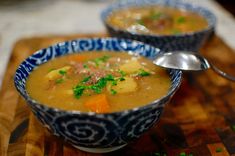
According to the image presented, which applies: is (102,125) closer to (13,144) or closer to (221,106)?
(13,144)

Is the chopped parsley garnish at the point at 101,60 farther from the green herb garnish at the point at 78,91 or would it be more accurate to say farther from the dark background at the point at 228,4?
the dark background at the point at 228,4

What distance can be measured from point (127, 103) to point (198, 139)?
36cm

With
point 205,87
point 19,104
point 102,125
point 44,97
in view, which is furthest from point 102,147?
point 205,87

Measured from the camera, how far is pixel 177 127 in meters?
1.49

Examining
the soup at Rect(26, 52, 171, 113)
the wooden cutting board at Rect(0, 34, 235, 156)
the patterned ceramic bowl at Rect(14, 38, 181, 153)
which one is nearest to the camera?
the patterned ceramic bowl at Rect(14, 38, 181, 153)

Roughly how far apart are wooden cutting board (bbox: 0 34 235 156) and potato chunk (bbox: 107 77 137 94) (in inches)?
8.4

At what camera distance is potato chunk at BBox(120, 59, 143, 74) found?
1456 mm

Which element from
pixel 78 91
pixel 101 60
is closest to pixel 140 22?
pixel 101 60

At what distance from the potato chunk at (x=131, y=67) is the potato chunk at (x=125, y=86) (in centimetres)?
11

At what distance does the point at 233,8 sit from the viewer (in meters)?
3.59

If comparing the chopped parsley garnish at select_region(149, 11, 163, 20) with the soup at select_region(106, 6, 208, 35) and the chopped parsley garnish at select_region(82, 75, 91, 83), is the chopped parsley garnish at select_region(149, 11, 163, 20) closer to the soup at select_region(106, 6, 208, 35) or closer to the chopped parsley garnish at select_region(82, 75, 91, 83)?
the soup at select_region(106, 6, 208, 35)

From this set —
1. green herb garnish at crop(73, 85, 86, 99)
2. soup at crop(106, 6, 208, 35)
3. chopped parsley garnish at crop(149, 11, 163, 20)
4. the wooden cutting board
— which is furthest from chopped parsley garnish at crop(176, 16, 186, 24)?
green herb garnish at crop(73, 85, 86, 99)

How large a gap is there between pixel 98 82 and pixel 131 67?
0.60 feet

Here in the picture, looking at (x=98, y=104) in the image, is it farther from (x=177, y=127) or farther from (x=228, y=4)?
(x=228, y=4)
